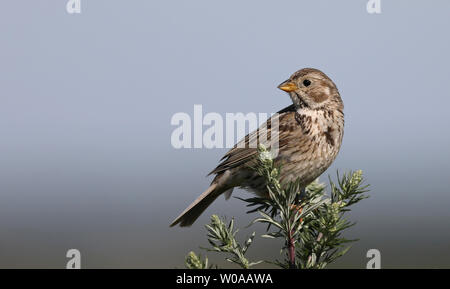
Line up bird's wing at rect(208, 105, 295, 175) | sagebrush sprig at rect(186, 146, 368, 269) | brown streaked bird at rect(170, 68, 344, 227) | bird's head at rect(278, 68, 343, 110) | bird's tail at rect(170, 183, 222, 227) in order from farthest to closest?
bird's head at rect(278, 68, 343, 110) → bird's wing at rect(208, 105, 295, 175) → bird's tail at rect(170, 183, 222, 227) → brown streaked bird at rect(170, 68, 344, 227) → sagebrush sprig at rect(186, 146, 368, 269)

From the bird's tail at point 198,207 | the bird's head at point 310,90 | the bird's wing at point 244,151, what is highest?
the bird's head at point 310,90

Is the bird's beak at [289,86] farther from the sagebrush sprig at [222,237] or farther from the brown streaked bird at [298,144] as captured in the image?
the sagebrush sprig at [222,237]

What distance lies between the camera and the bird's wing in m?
6.89

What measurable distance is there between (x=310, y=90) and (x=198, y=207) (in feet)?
5.99

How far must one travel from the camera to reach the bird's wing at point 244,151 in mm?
6891

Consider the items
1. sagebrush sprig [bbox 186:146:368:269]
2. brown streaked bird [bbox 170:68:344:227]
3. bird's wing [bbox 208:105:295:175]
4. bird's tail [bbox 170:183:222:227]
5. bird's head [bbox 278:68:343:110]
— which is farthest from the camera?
bird's head [bbox 278:68:343:110]

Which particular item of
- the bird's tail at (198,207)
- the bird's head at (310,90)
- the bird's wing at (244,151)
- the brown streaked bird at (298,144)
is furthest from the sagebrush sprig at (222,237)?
the bird's head at (310,90)

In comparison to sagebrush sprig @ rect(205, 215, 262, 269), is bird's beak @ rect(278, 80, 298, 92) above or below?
above

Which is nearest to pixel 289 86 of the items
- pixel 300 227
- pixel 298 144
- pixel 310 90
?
pixel 310 90

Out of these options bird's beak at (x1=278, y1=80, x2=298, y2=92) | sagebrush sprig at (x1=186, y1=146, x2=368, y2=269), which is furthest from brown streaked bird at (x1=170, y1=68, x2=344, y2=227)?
sagebrush sprig at (x1=186, y1=146, x2=368, y2=269)

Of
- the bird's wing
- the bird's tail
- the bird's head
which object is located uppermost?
the bird's head

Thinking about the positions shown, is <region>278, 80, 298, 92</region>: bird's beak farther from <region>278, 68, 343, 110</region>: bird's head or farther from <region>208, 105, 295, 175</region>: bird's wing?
<region>208, 105, 295, 175</region>: bird's wing

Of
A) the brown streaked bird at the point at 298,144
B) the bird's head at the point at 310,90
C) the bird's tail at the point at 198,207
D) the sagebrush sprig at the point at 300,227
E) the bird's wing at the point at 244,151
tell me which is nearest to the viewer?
the sagebrush sprig at the point at 300,227
